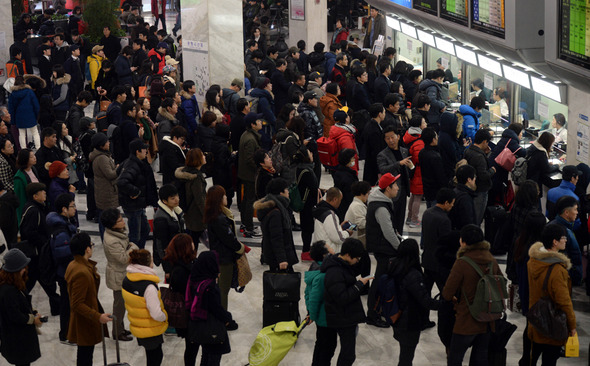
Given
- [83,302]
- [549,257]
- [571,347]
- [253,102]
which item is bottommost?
[571,347]

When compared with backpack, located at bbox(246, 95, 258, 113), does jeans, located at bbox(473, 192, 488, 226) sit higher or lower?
lower

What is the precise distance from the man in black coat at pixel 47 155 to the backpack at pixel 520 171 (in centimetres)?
492

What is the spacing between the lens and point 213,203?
718 cm

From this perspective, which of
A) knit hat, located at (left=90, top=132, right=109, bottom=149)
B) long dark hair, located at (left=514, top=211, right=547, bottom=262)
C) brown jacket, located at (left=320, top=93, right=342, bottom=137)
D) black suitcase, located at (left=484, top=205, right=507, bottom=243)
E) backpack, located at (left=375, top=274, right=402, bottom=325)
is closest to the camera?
backpack, located at (left=375, top=274, right=402, bottom=325)

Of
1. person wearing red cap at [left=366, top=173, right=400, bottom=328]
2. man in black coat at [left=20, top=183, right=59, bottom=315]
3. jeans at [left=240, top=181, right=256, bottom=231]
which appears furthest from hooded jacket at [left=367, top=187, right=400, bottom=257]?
man in black coat at [left=20, top=183, right=59, bottom=315]

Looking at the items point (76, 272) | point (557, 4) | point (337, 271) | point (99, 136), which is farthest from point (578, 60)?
point (99, 136)

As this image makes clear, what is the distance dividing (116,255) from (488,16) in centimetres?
459

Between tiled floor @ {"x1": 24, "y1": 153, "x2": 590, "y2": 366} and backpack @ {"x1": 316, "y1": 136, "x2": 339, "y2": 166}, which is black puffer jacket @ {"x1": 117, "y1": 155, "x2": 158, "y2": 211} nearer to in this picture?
tiled floor @ {"x1": 24, "y1": 153, "x2": 590, "y2": 366}

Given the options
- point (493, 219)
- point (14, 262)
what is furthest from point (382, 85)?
point (14, 262)

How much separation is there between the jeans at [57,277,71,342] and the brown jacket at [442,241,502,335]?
10.3ft

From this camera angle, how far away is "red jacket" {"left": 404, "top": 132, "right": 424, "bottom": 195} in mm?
9859

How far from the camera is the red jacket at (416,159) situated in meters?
9.86

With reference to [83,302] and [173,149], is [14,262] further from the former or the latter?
[173,149]

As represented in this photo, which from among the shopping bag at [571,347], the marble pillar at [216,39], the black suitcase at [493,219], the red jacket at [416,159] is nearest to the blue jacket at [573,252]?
the shopping bag at [571,347]
